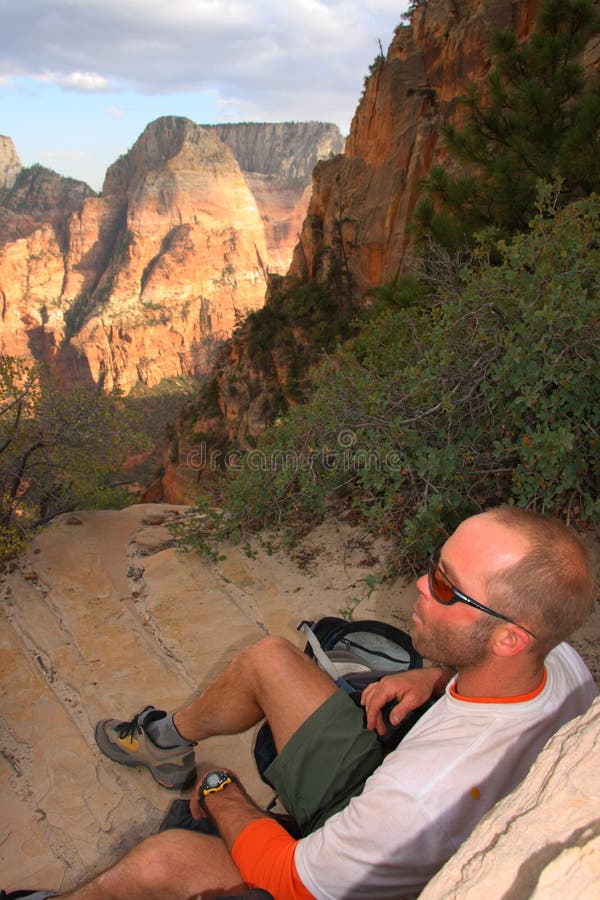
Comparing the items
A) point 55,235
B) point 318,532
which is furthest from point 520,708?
point 55,235

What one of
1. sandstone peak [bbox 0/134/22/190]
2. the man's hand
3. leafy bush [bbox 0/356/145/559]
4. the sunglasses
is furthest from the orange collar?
sandstone peak [bbox 0/134/22/190]

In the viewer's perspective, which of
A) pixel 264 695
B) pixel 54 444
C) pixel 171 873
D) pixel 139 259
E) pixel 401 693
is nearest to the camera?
pixel 171 873

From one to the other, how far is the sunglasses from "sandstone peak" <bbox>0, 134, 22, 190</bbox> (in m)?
105

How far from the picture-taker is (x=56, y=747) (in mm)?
2617

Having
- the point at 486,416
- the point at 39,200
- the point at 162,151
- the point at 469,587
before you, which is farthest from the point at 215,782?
the point at 162,151

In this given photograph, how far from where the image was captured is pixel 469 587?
1395 mm

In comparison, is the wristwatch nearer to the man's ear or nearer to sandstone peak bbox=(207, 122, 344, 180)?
the man's ear

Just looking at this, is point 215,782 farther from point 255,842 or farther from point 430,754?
point 430,754

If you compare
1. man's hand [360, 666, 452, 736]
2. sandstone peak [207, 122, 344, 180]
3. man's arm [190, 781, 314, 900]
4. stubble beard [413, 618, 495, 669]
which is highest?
sandstone peak [207, 122, 344, 180]

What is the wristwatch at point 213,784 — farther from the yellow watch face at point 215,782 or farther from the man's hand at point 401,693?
the man's hand at point 401,693

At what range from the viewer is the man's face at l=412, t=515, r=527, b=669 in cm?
136

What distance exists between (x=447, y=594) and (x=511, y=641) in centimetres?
18

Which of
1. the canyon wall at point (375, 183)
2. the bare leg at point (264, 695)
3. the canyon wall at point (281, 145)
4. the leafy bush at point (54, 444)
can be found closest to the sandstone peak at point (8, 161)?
the canyon wall at point (281, 145)

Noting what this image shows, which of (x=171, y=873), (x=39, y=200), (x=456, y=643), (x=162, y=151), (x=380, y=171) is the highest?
(x=162, y=151)
